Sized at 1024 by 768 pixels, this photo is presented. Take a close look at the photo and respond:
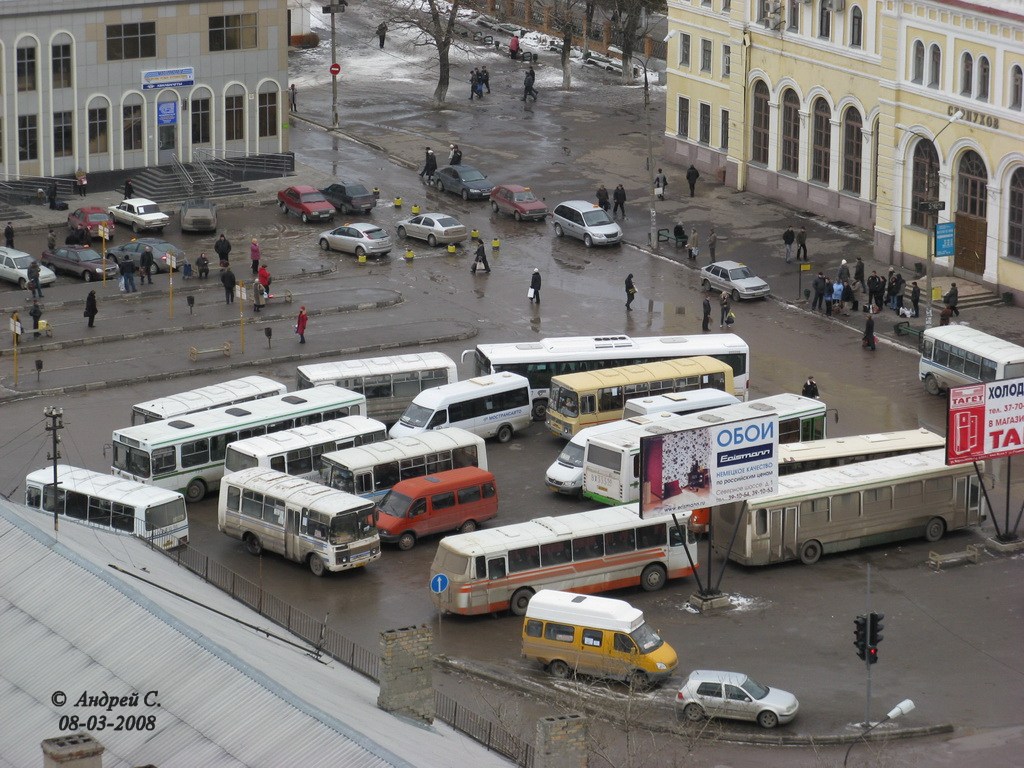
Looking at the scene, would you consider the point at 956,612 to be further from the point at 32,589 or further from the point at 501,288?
the point at 501,288

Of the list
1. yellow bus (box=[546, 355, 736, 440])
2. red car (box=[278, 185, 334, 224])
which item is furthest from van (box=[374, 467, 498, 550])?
red car (box=[278, 185, 334, 224])

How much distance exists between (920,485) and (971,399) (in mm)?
2660

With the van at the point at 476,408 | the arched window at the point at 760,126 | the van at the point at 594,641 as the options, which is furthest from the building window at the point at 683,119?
the van at the point at 594,641

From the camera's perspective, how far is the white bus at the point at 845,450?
49.9 m

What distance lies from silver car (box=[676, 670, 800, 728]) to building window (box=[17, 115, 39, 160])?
48.6 metres

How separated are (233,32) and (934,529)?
44497 millimetres

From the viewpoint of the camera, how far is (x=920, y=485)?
158ft

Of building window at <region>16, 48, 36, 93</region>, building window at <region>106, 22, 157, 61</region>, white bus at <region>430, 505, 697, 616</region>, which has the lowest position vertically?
white bus at <region>430, 505, 697, 616</region>

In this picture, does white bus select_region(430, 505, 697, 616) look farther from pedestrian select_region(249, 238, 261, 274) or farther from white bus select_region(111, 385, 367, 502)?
pedestrian select_region(249, 238, 261, 274)

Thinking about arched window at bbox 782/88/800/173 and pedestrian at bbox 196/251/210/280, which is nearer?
Answer: pedestrian at bbox 196/251/210/280

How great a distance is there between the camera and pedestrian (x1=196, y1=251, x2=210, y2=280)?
227 feet

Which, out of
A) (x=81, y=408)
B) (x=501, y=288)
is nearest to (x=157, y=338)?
(x=81, y=408)

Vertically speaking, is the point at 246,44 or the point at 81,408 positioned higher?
the point at 246,44

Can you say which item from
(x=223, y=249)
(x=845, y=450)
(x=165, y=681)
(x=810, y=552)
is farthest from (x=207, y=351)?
(x=165, y=681)
